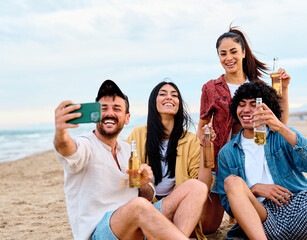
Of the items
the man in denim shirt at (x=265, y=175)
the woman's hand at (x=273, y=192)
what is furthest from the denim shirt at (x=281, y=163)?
the woman's hand at (x=273, y=192)

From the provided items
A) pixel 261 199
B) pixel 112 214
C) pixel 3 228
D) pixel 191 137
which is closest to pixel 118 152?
pixel 112 214

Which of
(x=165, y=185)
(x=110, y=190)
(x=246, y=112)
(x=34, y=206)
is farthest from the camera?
(x=34, y=206)

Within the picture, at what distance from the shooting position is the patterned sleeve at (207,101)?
4773 mm

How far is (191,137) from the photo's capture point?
175 inches

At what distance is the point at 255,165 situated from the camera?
3.87 meters

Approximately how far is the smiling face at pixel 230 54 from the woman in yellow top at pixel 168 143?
2.47 ft

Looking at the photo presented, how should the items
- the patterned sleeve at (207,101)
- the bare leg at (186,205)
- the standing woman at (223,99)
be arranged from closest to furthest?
the bare leg at (186,205) < the standing woman at (223,99) < the patterned sleeve at (207,101)

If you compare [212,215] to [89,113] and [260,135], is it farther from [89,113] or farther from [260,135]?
[89,113]

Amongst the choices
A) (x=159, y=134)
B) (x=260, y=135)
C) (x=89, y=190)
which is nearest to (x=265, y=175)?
(x=260, y=135)

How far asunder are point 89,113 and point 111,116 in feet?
2.21

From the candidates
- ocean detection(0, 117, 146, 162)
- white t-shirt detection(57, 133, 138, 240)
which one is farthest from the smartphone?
ocean detection(0, 117, 146, 162)

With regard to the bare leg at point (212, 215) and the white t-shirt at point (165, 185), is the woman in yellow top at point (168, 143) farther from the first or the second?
the bare leg at point (212, 215)

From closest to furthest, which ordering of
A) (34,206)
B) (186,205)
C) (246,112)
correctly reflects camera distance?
(186,205) < (246,112) < (34,206)

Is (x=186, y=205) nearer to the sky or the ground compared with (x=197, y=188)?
nearer to the ground
